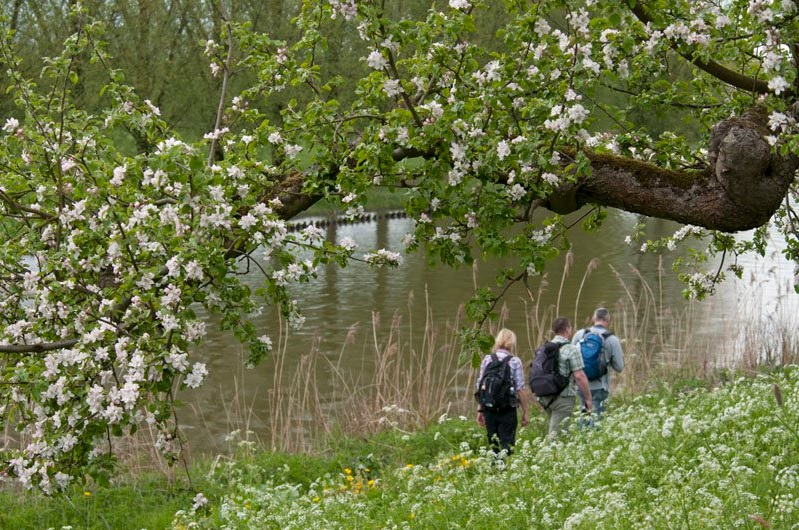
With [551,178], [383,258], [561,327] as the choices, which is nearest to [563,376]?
[561,327]

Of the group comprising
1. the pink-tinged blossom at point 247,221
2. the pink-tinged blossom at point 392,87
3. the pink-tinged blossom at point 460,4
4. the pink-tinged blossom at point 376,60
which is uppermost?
the pink-tinged blossom at point 460,4

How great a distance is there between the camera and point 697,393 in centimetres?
1093

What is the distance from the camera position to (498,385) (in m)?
9.51

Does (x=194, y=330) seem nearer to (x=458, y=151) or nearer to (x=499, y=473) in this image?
(x=458, y=151)

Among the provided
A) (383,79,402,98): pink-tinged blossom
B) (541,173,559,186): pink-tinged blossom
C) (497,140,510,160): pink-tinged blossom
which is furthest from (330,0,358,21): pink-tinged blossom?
(541,173,559,186): pink-tinged blossom

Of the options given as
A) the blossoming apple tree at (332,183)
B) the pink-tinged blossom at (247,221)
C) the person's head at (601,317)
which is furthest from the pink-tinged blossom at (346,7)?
the person's head at (601,317)

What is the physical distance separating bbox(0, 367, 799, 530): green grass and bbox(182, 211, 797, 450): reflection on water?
4.98ft

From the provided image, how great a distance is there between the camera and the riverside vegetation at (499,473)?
5336 millimetres

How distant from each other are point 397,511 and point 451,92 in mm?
3187

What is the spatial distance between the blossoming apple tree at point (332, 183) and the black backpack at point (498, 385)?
13.7 ft

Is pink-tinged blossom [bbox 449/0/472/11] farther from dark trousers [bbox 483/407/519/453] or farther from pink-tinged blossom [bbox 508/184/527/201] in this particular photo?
dark trousers [bbox 483/407/519/453]

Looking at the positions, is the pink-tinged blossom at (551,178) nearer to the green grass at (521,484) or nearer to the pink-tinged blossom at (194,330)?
the green grass at (521,484)

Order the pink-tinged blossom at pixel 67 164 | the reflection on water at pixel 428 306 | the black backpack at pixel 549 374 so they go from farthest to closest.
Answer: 1. the reflection on water at pixel 428 306
2. the black backpack at pixel 549 374
3. the pink-tinged blossom at pixel 67 164

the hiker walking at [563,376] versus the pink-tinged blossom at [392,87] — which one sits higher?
the pink-tinged blossom at [392,87]
